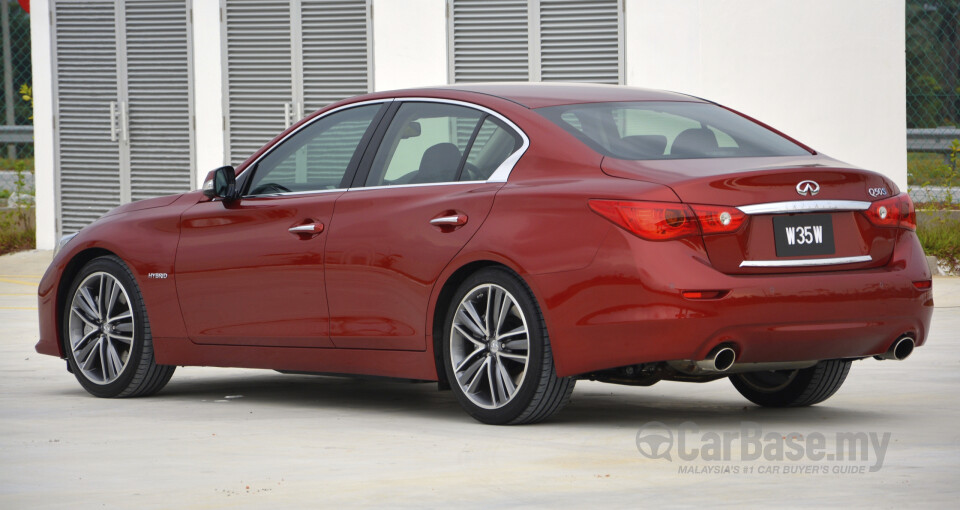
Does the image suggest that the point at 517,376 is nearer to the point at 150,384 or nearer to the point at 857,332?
the point at 857,332

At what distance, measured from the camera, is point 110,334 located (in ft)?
26.2

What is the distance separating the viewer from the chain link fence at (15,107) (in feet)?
74.8

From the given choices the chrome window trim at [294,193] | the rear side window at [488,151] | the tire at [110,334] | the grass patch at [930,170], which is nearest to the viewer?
the rear side window at [488,151]

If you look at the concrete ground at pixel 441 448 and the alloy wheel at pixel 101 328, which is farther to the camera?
the alloy wheel at pixel 101 328

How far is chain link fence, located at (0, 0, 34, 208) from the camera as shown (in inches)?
898

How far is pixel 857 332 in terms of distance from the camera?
6.19 meters

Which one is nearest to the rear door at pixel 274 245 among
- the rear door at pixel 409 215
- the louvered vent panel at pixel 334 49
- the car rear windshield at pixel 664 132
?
the rear door at pixel 409 215

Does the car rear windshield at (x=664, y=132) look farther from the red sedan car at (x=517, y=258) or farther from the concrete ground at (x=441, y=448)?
the concrete ground at (x=441, y=448)

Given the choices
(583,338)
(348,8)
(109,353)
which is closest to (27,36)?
(348,8)

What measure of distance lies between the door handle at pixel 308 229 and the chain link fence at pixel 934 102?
9.92 meters

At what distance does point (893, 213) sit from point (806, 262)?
1.83ft

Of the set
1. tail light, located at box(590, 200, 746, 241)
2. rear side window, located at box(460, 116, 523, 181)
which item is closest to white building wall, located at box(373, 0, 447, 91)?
rear side window, located at box(460, 116, 523, 181)

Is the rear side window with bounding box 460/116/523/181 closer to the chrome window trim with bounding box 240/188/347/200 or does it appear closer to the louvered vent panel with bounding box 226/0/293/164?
the chrome window trim with bounding box 240/188/347/200

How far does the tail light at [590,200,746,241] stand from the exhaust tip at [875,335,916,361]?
35.6 inches
